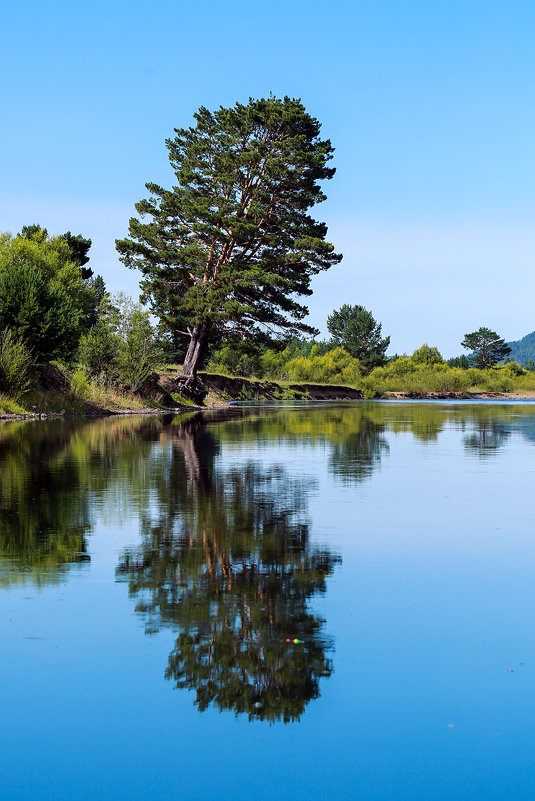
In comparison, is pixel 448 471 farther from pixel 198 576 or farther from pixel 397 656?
pixel 397 656

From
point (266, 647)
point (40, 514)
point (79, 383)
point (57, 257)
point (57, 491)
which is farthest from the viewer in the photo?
point (57, 257)

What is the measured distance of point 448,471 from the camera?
694 inches

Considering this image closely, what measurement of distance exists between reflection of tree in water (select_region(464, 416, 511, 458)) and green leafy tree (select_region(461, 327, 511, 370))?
129 m

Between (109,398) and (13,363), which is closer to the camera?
(13,363)

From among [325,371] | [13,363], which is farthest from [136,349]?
[325,371]

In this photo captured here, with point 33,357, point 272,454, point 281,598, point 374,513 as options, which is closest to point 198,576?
point 281,598

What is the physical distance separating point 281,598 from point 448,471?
1121 cm

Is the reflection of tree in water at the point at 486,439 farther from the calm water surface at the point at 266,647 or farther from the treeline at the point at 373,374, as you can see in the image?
the treeline at the point at 373,374

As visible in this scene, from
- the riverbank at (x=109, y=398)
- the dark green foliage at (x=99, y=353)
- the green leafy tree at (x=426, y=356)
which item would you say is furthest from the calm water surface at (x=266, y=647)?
the green leafy tree at (x=426, y=356)

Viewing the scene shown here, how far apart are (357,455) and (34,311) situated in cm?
2273

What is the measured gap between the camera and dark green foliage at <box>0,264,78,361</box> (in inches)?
1545

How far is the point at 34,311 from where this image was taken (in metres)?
39.3

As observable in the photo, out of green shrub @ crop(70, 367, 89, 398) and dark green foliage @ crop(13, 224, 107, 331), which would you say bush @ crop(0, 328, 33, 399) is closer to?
green shrub @ crop(70, 367, 89, 398)

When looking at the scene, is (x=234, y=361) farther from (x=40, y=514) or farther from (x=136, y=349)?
(x=40, y=514)
